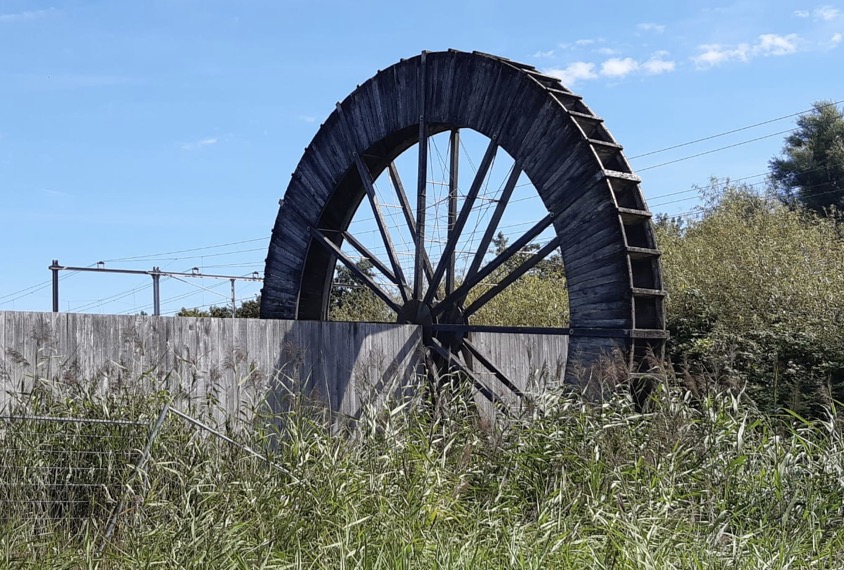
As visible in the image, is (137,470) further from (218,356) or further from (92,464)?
(218,356)

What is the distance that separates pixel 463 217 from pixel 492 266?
2.36 ft

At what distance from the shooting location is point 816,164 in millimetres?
28234

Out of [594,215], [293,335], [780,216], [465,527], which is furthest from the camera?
[780,216]

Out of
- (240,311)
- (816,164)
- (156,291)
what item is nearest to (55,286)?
(156,291)

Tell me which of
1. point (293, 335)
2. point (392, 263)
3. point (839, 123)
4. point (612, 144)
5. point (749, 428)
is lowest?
point (749, 428)

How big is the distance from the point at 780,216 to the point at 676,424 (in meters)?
12.0

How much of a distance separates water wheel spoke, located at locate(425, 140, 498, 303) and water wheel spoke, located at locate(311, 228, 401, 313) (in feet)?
2.23

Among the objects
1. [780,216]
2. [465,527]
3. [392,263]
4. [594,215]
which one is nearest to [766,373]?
[594,215]

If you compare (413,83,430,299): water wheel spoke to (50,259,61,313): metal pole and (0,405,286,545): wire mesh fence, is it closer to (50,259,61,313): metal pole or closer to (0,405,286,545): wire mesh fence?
(0,405,286,545): wire mesh fence

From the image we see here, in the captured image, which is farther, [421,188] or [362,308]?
[362,308]

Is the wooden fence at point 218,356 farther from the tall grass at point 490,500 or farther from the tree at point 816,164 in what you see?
the tree at point 816,164

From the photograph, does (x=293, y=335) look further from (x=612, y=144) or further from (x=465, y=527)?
(x=465, y=527)

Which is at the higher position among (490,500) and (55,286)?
(55,286)

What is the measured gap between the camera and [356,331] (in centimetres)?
891
